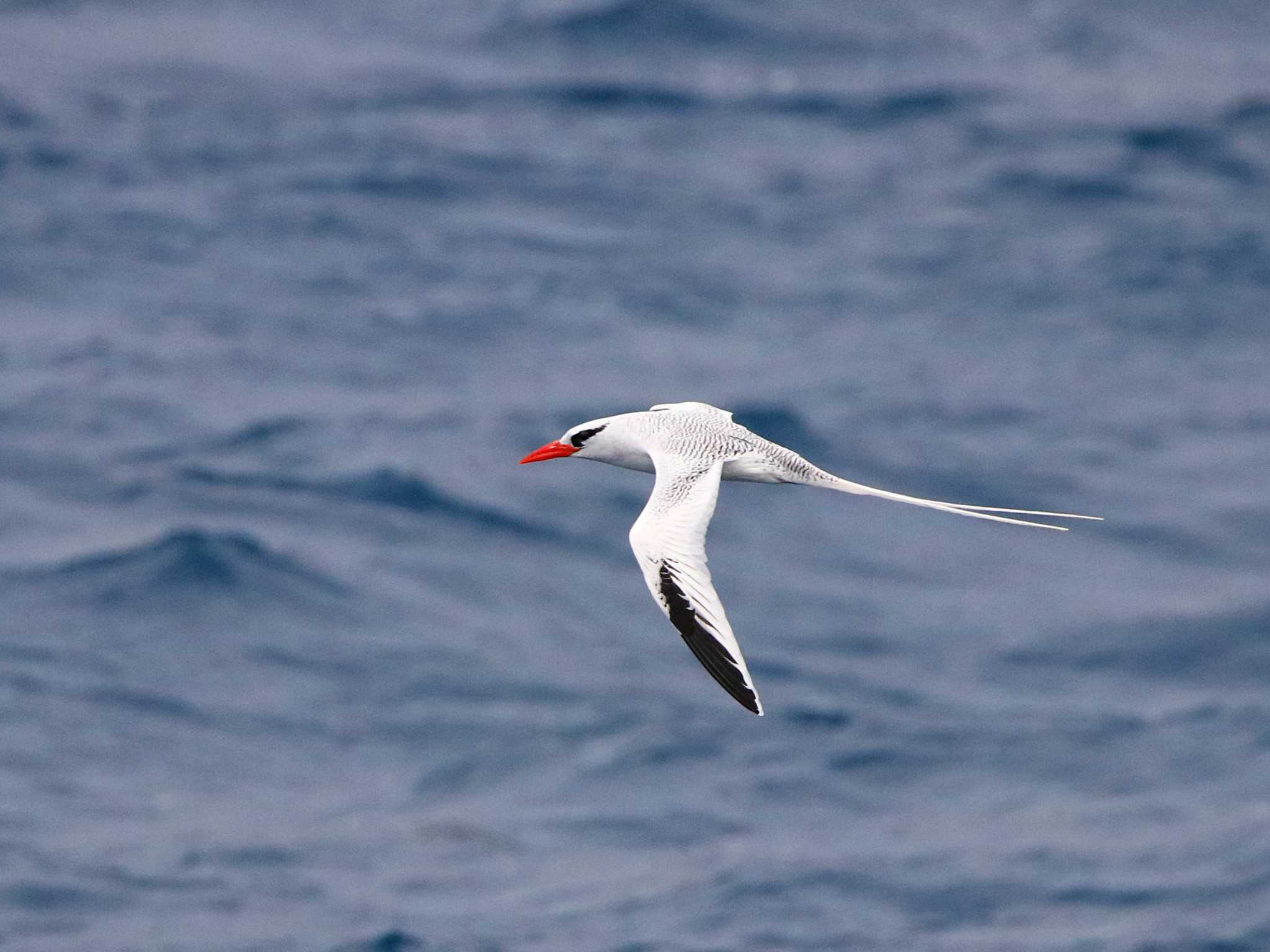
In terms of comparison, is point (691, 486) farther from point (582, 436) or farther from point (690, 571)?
point (582, 436)

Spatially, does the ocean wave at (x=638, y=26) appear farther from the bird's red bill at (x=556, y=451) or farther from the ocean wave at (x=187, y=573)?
the bird's red bill at (x=556, y=451)

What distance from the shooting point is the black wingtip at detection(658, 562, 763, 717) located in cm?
1009

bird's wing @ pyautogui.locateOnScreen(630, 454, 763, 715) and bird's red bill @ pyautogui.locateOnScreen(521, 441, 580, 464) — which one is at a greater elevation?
bird's red bill @ pyautogui.locateOnScreen(521, 441, 580, 464)

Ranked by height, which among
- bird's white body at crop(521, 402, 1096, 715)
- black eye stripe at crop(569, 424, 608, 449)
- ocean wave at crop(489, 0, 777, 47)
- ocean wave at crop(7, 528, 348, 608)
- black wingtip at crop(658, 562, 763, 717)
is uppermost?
ocean wave at crop(489, 0, 777, 47)

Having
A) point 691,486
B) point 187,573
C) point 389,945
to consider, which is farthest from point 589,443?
point 187,573

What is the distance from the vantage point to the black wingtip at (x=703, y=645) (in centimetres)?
1009

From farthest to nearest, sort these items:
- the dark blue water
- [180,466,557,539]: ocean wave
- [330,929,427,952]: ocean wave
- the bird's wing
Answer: [180,466,557,539]: ocean wave → the dark blue water → [330,929,427,952]: ocean wave → the bird's wing

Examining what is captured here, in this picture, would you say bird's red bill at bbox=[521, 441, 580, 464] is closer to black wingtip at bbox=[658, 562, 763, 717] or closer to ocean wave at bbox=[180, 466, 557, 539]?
black wingtip at bbox=[658, 562, 763, 717]

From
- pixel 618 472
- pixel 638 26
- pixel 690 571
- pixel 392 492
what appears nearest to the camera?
pixel 690 571

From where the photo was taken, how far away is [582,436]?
12375 millimetres

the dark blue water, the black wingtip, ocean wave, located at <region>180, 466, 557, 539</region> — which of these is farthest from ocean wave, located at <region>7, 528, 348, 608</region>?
the black wingtip

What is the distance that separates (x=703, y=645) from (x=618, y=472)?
2581cm

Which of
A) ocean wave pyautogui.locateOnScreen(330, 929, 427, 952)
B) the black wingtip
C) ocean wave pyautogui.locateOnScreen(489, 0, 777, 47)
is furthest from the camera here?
ocean wave pyautogui.locateOnScreen(489, 0, 777, 47)

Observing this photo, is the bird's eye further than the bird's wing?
Yes
